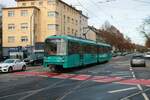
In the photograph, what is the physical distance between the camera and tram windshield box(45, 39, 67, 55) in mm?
31094

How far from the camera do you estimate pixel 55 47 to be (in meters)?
31.4

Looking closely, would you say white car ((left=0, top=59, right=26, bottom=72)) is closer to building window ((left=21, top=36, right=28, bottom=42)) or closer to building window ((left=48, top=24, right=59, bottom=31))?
building window ((left=21, top=36, right=28, bottom=42))

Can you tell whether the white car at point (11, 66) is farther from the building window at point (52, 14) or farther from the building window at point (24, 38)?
the building window at point (52, 14)

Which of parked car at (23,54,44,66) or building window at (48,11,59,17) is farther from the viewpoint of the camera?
building window at (48,11,59,17)

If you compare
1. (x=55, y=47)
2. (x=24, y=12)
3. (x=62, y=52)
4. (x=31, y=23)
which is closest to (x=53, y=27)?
(x=31, y=23)

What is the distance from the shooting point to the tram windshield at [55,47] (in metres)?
31.1

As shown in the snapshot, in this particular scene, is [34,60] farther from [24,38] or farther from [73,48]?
[24,38]

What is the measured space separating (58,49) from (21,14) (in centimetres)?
5171

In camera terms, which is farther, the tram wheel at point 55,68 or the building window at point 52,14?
the building window at point 52,14

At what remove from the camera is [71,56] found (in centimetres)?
3219

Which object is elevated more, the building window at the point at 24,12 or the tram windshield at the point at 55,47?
the building window at the point at 24,12

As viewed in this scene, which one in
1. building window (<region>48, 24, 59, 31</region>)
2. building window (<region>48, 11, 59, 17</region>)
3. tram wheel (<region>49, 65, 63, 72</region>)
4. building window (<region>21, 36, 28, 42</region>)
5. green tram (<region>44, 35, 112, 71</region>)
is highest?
building window (<region>48, 11, 59, 17</region>)

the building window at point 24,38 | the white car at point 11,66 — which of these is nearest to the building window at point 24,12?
the building window at point 24,38

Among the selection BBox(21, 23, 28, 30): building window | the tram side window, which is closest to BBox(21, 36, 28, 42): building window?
BBox(21, 23, 28, 30): building window
